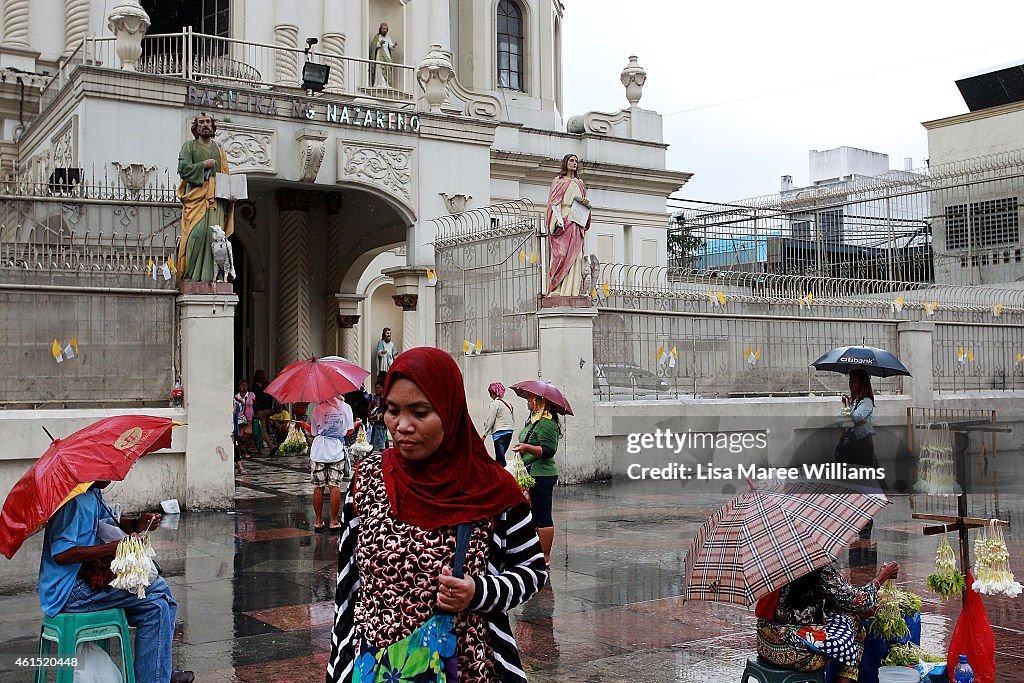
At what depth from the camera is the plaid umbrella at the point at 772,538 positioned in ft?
13.4

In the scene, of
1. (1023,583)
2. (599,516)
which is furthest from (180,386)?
(1023,583)

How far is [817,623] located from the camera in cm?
439

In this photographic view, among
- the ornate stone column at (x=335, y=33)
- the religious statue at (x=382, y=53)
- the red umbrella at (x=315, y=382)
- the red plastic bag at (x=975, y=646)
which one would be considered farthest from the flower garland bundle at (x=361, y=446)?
the ornate stone column at (x=335, y=33)

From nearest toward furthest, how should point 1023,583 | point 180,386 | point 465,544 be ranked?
point 465,544 < point 1023,583 < point 180,386

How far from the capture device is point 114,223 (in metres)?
13.2

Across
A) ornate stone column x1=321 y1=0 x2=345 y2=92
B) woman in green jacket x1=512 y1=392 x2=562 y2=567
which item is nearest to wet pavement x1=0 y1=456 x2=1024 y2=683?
woman in green jacket x1=512 y1=392 x2=562 y2=567

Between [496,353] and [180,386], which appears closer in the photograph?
[180,386]

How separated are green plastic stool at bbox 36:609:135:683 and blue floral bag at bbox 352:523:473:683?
215cm

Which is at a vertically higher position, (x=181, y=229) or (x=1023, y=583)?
(x=181, y=229)

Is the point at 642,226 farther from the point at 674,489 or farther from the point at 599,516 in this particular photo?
the point at 599,516

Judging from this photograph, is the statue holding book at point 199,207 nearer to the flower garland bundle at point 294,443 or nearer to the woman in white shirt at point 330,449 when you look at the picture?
the flower garland bundle at point 294,443

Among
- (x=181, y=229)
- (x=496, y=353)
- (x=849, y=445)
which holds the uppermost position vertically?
(x=181, y=229)

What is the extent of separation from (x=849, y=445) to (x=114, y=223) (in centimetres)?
887

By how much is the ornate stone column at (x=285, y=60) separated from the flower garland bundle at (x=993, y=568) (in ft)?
63.9
